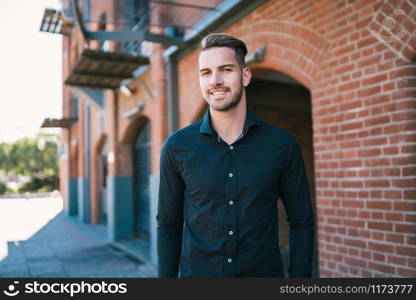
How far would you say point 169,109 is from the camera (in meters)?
7.91

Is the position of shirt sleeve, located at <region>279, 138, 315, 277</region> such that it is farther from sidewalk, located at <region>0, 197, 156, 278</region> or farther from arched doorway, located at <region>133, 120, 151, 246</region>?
arched doorway, located at <region>133, 120, 151, 246</region>

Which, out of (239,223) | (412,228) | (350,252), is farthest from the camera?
(350,252)

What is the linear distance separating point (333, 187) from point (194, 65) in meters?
3.79

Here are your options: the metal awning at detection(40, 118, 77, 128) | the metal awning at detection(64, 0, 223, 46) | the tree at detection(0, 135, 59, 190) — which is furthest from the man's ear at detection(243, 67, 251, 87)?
the tree at detection(0, 135, 59, 190)

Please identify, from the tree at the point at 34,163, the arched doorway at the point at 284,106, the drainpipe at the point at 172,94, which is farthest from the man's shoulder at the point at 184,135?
the tree at the point at 34,163

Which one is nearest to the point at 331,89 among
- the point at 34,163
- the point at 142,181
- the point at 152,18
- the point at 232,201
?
the point at 232,201

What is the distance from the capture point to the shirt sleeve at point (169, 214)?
6.84 ft

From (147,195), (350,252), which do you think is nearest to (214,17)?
(350,252)

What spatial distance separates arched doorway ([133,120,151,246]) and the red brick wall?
6.84 m

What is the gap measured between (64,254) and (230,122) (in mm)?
8953

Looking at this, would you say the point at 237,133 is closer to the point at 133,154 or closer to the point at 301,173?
the point at 301,173

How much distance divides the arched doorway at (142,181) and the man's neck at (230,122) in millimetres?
8886

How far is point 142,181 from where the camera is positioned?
11531 millimetres

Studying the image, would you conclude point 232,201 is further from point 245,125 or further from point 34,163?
point 34,163
